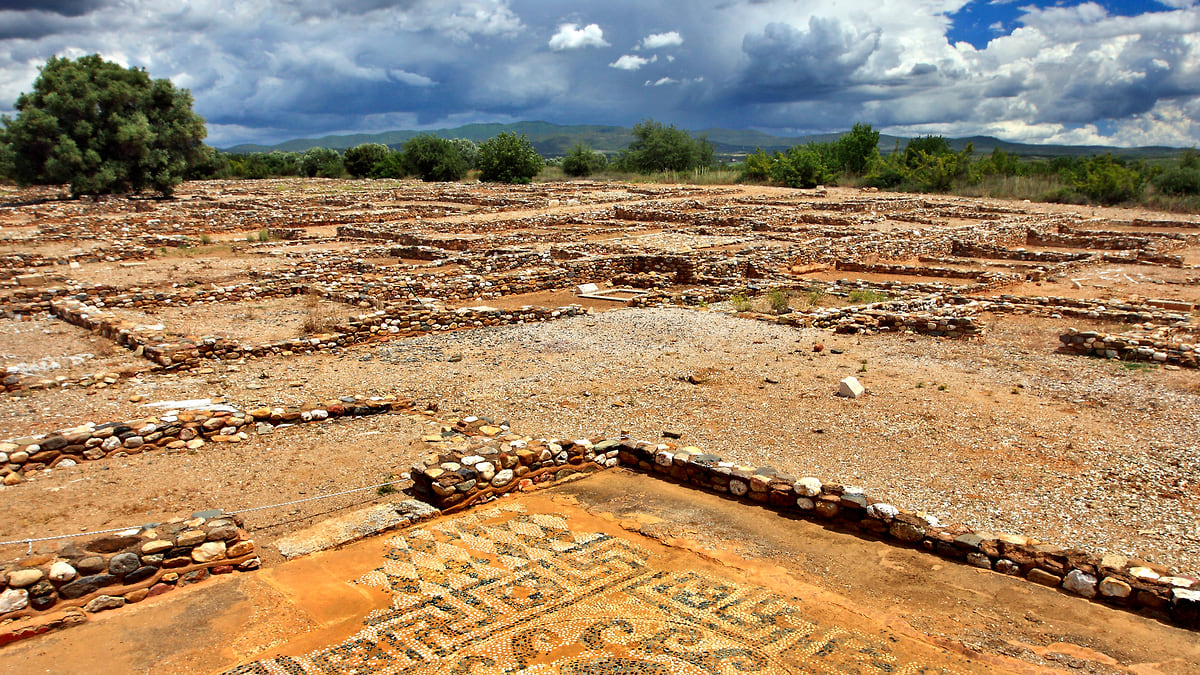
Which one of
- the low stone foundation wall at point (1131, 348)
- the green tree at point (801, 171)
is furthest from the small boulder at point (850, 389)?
the green tree at point (801, 171)

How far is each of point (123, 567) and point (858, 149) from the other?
60.2 meters

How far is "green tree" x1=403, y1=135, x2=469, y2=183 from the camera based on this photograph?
58188 mm

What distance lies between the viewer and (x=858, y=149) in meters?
57.2

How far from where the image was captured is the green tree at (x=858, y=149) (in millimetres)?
56719

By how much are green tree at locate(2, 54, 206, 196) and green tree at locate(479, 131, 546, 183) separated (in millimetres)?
20709

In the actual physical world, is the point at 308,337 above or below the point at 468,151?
below

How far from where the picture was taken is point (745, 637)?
13.5 feet

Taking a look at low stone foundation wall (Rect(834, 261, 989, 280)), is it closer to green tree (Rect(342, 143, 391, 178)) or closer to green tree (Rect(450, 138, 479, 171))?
green tree (Rect(450, 138, 479, 171))

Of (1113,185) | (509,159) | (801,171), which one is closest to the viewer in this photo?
(1113,185)

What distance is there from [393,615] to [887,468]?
15.3 feet

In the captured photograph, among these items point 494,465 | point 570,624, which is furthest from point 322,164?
point 570,624

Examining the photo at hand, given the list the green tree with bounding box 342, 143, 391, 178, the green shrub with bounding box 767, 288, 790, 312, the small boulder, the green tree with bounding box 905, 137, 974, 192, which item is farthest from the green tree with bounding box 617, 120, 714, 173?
the small boulder

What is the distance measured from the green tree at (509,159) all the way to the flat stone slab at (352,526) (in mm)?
49506

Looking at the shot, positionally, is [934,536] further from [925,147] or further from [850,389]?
[925,147]
